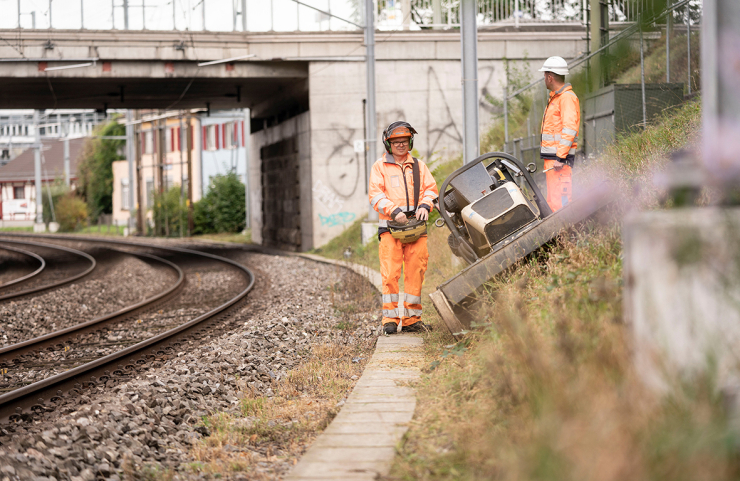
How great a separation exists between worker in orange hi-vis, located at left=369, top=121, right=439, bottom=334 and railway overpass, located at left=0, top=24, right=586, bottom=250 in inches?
621

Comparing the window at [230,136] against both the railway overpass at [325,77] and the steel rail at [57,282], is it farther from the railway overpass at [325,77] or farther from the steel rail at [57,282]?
the railway overpass at [325,77]

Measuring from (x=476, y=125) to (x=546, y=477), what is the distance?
9.57 meters

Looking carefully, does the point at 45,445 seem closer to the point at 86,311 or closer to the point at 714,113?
the point at 714,113

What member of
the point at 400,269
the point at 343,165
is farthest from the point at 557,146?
the point at 343,165

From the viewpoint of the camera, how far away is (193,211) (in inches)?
1609

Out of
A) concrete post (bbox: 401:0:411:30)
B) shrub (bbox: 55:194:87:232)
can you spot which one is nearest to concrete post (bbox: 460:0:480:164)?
concrete post (bbox: 401:0:411:30)

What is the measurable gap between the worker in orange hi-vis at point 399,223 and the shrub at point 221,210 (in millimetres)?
33365

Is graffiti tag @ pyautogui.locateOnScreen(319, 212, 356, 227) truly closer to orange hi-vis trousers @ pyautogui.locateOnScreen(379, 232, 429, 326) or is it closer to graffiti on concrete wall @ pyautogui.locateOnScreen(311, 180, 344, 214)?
graffiti on concrete wall @ pyautogui.locateOnScreen(311, 180, 344, 214)

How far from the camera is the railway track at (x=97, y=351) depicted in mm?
6766

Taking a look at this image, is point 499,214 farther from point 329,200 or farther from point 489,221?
point 329,200

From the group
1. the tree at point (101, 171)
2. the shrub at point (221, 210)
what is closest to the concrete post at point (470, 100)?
the shrub at point (221, 210)

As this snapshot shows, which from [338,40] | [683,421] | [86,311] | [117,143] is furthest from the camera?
[117,143]

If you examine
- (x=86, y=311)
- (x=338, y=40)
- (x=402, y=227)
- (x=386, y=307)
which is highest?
(x=338, y=40)

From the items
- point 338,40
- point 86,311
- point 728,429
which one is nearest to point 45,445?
point 728,429
